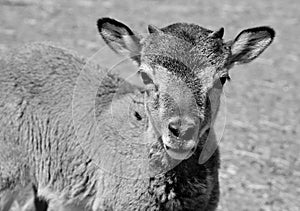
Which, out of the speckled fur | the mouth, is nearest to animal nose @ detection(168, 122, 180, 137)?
the mouth

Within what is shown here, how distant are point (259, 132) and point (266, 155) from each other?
0.95 m

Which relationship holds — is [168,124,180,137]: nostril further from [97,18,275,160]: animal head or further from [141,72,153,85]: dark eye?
[141,72,153,85]: dark eye

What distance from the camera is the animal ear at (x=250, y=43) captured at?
733 cm

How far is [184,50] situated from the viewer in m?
7.06

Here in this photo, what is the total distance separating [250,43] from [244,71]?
835 cm

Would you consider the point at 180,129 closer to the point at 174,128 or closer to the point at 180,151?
the point at 174,128

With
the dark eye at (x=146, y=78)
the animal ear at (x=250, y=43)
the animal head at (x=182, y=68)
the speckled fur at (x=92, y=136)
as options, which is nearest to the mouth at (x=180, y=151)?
the animal head at (x=182, y=68)

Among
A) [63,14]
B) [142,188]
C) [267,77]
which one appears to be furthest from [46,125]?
[63,14]

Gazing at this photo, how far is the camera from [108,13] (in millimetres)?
18500

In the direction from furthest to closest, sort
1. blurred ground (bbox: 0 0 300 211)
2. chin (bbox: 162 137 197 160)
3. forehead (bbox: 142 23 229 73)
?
blurred ground (bbox: 0 0 300 211), forehead (bbox: 142 23 229 73), chin (bbox: 162 137 197 160)

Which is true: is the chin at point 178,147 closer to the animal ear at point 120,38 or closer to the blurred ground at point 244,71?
the animal ear at point 120,38

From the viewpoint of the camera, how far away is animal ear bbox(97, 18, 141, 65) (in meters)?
7.39

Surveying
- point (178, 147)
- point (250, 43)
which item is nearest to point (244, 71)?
point (250, 43)

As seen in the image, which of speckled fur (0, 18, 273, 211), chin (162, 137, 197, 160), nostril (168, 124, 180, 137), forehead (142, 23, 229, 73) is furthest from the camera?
speckled fur (0, 18, 273, 211)
